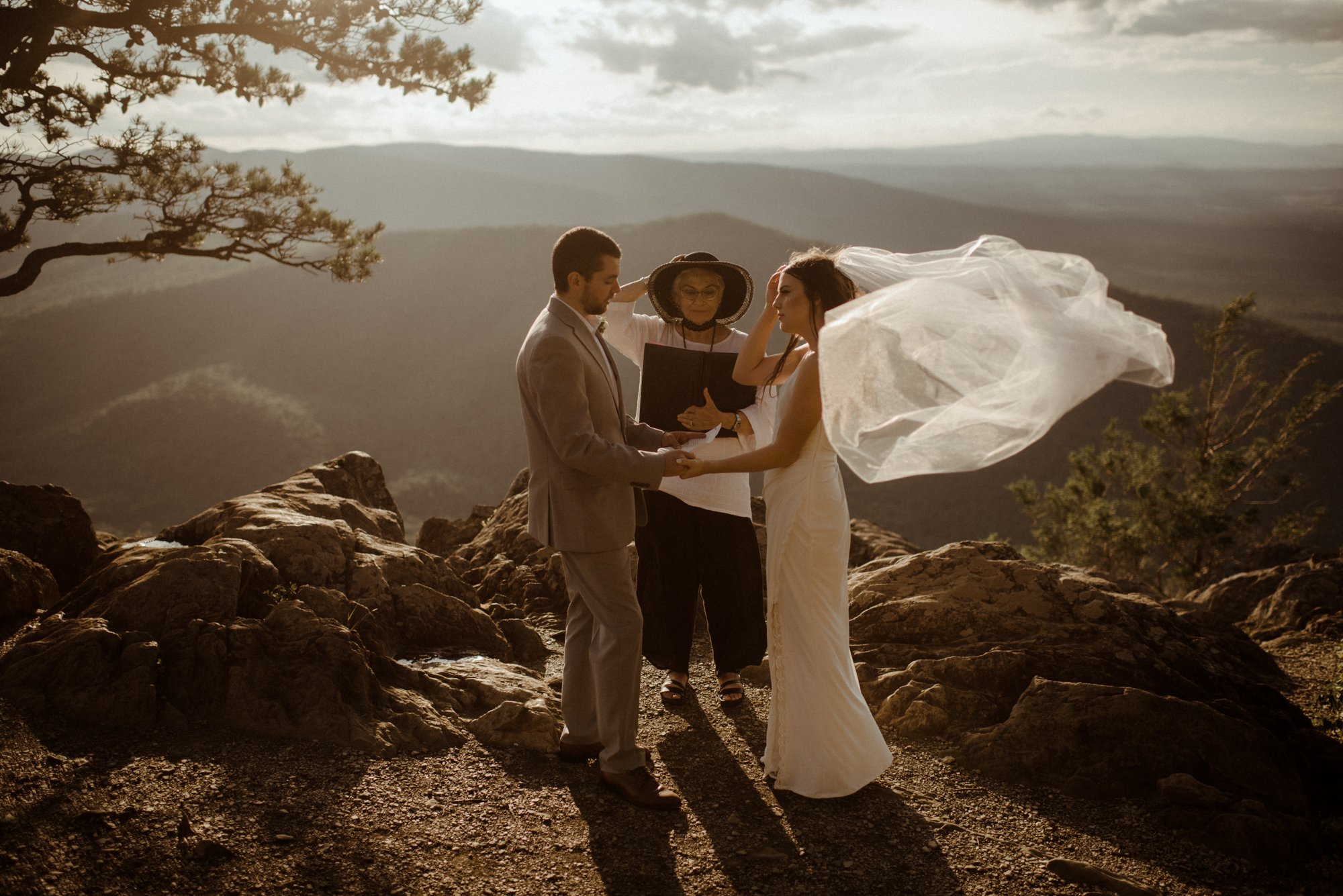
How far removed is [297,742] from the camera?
3.80m

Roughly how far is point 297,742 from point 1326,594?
8603 mm

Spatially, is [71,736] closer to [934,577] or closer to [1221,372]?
[934,577]

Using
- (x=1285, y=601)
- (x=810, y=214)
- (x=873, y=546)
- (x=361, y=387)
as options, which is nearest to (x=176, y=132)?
(x=873, y=546)

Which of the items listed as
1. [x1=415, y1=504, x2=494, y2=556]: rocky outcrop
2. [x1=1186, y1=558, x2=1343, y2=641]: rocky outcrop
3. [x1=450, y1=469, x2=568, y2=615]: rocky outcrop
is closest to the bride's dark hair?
[x1=450, y1=469, x2=568, y2=615]: rocky outcrop

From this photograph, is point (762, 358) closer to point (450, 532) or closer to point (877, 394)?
point (877, 394)

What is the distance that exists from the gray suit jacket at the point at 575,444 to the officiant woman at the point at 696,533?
1.07m

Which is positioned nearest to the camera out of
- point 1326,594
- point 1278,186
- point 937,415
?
point 937,415

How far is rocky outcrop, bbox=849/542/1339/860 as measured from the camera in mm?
4066

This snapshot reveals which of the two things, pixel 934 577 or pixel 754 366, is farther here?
pixel 934 577

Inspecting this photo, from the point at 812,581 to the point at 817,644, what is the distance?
0.27 metres

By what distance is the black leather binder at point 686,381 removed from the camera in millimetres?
4723

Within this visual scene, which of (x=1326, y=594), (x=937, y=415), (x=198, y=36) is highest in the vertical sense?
(x=198, y=36)

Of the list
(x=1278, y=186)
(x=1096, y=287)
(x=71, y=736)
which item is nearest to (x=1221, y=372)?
(x=1096, y=287)

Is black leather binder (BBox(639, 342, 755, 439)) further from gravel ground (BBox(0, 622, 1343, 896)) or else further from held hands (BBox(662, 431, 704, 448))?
Answer: gravel ground (BBox(0, 622, 1343, 896))
